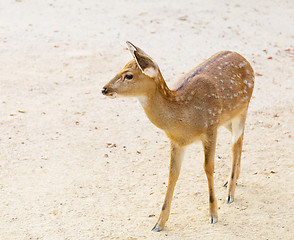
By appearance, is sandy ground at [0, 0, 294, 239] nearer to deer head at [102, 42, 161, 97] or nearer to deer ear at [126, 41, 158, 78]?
deer head at [102, 42, 161, 97]

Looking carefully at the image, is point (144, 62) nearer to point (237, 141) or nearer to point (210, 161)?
point (210, 161)

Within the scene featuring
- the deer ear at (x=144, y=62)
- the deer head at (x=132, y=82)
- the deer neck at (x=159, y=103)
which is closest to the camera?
the deer ear at (x=144, y=62)

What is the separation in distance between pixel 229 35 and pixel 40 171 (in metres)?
6.48

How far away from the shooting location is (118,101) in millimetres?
8352

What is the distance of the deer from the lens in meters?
4.73

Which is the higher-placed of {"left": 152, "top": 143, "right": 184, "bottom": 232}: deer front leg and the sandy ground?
{"left": 152, "top": 143, "right": 184, "bottom": 232}: deer front leg

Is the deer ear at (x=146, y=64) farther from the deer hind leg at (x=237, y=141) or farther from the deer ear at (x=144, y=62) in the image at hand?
the deer hind leg at (x=237, y=141)

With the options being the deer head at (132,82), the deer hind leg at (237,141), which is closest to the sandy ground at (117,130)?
the deer hind leg at (237,141)

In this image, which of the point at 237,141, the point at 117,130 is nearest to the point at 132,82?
the point at 237,141

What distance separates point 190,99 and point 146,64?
73 centimetres

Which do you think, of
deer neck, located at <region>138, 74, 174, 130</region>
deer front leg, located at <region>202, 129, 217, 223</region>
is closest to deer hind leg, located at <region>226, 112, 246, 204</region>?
deer front leg, located at <region>202, 129, 217, 223</region>

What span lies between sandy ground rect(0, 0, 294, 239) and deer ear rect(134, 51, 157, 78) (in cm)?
167

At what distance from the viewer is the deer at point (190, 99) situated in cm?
473

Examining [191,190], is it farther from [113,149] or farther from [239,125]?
[113,149]
